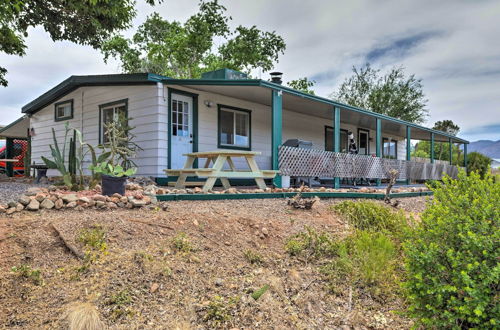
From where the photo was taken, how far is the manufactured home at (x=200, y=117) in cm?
776

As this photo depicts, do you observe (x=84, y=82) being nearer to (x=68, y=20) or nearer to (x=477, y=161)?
(x=68, y=20)

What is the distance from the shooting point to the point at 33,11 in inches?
358

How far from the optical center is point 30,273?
2305 mm

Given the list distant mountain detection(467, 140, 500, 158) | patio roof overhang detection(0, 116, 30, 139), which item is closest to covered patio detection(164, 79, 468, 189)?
patio roof overhang detection(0, 116, 30, 139)

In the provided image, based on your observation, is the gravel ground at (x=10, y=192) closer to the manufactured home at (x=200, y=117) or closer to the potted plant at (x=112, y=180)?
the potted plant at (x=112, y=180)

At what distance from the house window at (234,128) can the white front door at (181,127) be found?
1.00m

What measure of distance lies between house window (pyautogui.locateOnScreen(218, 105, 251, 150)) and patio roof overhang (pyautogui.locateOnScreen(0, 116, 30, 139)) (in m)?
7.91

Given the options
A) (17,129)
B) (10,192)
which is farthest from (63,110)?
(10,192)

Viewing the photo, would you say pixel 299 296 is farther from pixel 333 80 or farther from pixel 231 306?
pixel 333 80

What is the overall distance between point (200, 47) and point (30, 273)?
69.5ft

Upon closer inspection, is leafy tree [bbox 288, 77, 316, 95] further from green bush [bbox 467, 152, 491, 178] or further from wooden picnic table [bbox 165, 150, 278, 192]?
wooden picnic table [bbox 165, 150, 278, 192]

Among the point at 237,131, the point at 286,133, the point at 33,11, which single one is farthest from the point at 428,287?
the point at 33,11

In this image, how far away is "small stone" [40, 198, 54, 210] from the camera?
358 centimetres

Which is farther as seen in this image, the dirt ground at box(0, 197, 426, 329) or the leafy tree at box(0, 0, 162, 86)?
the leafy tree at box(0, 0, 162, 86)
